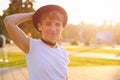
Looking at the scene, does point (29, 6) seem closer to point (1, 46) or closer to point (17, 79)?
point (1, 46)

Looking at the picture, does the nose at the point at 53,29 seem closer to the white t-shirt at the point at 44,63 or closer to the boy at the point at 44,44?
the boy at the point at 44,44

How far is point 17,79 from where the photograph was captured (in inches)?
433

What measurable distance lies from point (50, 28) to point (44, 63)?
0.97 ft

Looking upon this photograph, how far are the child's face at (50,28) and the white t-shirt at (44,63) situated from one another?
76 millimetres

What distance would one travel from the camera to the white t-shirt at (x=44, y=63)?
2854mm

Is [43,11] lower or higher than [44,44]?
higher

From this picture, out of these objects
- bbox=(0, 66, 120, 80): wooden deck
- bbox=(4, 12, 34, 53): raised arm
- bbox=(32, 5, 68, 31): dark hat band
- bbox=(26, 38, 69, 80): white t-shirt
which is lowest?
bbox=(0, 66, 120, 80): wooden deck

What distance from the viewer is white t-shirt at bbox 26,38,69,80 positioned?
285 centimetres

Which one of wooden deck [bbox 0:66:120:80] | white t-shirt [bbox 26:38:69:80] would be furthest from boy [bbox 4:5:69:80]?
wooden deck [bbox 0:66:120:80]

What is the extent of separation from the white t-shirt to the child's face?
0.25ft

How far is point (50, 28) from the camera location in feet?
9.62

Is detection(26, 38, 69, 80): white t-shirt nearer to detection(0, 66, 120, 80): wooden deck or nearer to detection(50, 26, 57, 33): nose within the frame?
detection(50, 26, 57, 33): nose

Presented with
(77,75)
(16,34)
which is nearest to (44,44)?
(16,34)

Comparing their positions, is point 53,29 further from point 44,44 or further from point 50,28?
point 44,44
